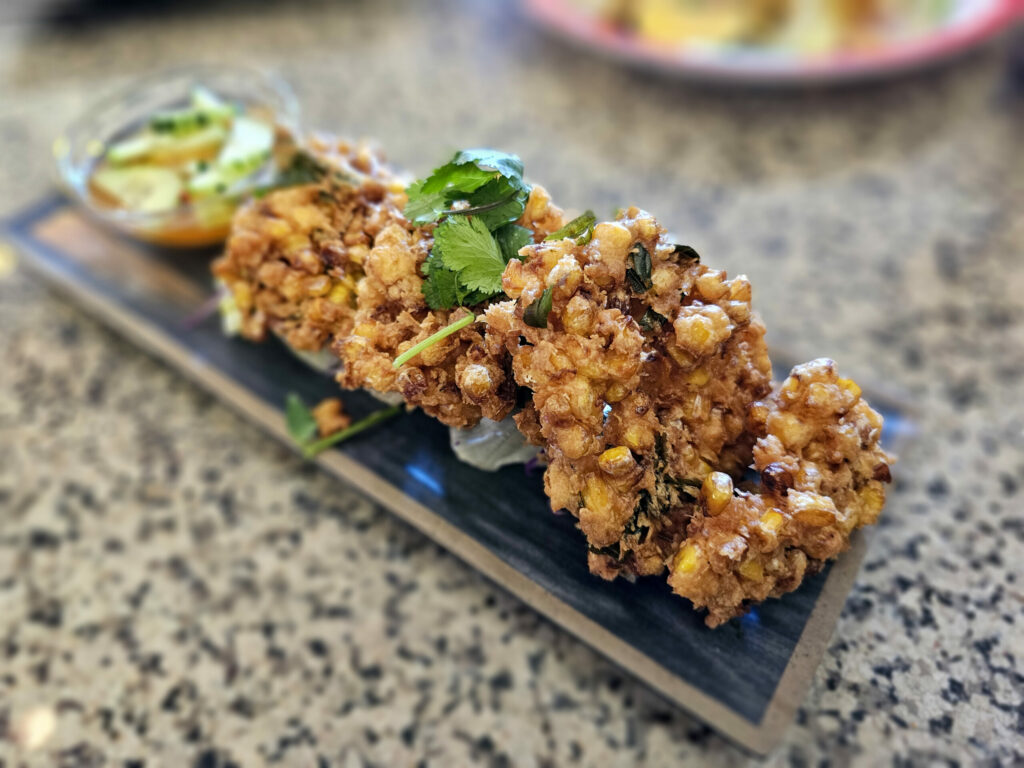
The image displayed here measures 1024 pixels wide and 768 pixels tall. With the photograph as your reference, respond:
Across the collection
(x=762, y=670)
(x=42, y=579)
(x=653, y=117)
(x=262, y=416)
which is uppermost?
(x=653, y=117)

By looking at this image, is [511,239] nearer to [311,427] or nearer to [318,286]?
[318,286]

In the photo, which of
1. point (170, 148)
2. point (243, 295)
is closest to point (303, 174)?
point (243, 295)

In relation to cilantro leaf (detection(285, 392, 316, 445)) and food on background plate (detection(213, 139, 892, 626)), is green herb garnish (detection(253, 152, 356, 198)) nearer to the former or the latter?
food on background plate (detection(213, 139, 892, 626))

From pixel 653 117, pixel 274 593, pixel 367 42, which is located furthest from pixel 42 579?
pixel 367 42

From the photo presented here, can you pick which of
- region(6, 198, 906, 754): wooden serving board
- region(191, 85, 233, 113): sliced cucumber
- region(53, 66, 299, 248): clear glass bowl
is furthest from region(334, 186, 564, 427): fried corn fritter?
region(191, 85, 233, 113): sliced cucumber

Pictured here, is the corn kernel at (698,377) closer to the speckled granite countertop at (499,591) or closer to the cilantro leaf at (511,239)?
the cilantro leaf at (511,239)

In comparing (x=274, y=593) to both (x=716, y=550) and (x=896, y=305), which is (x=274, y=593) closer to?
(x=716, y=550)

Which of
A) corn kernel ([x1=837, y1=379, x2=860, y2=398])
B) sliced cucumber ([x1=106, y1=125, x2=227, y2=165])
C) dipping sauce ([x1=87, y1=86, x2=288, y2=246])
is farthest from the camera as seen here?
sliced cucumber ([x1=106, y1=125, x2=227, y2=165])
